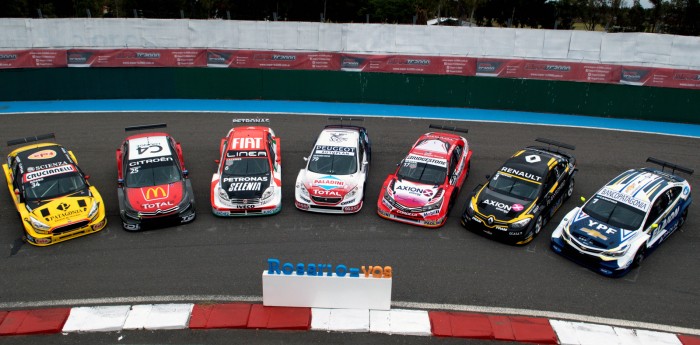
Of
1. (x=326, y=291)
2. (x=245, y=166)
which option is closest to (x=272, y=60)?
(x=245, y=166)

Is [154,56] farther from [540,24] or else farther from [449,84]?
[540,24]

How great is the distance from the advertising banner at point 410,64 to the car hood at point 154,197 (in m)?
12.5

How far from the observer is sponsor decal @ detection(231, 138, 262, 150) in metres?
14.5

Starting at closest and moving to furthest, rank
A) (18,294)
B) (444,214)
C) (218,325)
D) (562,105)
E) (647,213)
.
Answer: (218,325)
(18,294)
(647,213)
(444,214)
(562,105)

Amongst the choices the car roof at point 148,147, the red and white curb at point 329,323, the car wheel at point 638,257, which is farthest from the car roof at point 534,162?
the car roof at point 148,147

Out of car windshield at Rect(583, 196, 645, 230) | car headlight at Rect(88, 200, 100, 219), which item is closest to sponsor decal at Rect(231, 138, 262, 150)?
car headlight at Rect(88, 200, 100, 219)

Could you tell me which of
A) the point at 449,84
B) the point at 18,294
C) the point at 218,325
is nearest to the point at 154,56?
the point at 449,84

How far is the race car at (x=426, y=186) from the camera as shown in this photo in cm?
1298

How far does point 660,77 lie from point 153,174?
20316 millimetres

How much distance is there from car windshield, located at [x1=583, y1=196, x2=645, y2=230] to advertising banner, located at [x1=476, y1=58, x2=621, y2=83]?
11.6 metres

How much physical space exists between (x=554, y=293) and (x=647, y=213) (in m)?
3.09

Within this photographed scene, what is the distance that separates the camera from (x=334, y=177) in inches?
547

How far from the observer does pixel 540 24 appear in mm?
48000

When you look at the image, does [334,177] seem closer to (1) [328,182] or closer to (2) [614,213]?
(1) [328,182]
